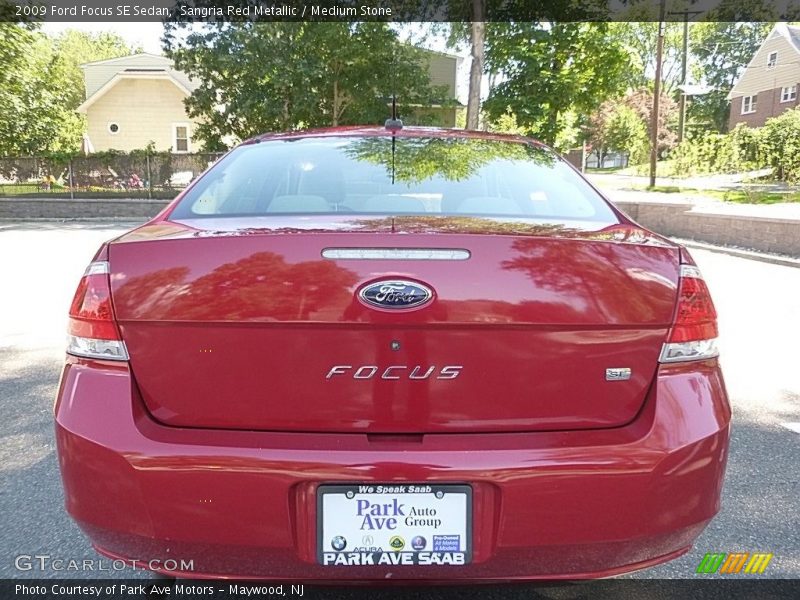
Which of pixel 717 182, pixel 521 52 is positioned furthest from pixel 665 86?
pixel 521 52

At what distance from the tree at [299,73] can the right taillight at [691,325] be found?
20210 mm

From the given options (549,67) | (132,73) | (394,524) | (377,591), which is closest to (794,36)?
(549,67)

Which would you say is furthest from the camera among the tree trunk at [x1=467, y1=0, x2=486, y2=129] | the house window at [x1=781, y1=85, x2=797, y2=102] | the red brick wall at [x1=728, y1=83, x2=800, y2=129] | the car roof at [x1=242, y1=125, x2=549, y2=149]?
the red brick wall at [x1=728, y1=83, x2=800, y2=129]

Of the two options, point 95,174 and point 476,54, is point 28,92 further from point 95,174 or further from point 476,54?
point 476,54

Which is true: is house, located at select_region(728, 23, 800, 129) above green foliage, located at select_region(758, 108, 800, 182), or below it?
above

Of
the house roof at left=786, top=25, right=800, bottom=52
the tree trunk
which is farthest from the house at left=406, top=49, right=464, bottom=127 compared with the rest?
the house roof at left=786, top=25, right=800, bottom=52

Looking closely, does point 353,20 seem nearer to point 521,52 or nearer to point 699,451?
point 521,52

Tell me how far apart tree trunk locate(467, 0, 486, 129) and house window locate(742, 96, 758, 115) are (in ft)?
129

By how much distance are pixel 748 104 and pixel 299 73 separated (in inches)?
1719

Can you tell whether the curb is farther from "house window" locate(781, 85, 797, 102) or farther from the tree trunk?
"house window" locate(781, 85, 797, 102)

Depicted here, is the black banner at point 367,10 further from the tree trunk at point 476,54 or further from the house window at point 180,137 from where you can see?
the house window at point 180,137

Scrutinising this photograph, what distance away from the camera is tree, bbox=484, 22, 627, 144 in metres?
19.1

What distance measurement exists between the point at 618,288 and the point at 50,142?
1120 inches

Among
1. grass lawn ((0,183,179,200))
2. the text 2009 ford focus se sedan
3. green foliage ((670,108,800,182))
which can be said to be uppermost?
green foliage ((670,108,800,182))
